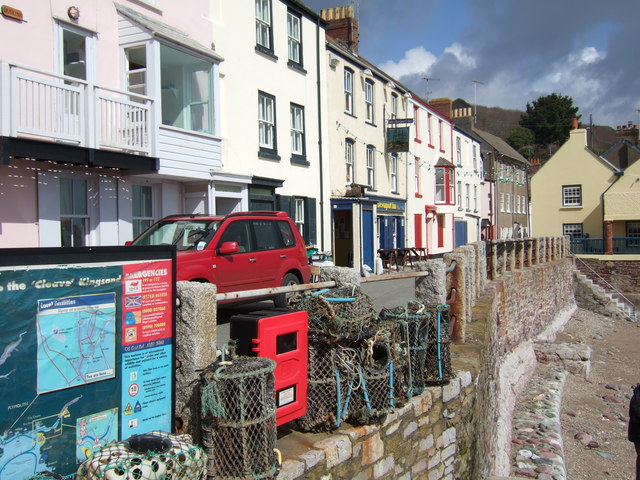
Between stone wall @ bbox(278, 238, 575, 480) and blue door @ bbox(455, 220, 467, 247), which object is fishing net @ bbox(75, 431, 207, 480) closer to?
stone wall @ bbox(278, 238, 575, 480)

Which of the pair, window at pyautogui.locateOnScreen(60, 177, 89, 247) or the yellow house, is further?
the yellow house

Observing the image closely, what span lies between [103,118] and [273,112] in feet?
22.4

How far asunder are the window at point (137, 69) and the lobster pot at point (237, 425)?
1010 centimetres

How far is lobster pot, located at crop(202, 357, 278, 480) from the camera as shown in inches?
156

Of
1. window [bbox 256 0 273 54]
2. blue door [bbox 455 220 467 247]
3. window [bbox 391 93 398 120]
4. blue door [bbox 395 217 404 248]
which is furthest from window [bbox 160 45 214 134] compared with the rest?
blue door [bbox 455 220 467 247]

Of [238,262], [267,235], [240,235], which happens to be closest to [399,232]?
[267,235]

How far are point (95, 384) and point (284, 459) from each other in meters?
1.56

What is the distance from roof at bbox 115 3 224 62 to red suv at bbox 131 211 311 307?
4751 mm

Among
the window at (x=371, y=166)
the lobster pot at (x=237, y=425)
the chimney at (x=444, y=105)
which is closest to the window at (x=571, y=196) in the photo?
the chimney at (x=444, y=105)

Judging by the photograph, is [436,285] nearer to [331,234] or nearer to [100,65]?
[100,65]

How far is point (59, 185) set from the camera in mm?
10914

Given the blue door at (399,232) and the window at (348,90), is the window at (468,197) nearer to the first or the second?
the blue door at (399,232)

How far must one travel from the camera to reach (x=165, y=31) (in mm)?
12625

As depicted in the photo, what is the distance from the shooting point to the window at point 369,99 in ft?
76.8
